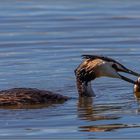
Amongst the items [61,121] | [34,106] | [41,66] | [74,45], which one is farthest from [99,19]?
[61,121]

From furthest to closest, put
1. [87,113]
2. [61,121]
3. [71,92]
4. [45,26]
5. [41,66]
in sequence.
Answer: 1. [45,26]
2. [41,66]
3. [71,92]
4. [87,113]
5. [61,121]

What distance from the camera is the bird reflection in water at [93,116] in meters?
13.0

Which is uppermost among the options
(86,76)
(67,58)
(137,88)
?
(67,58)

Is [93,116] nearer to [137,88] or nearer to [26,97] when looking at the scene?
[26,97]

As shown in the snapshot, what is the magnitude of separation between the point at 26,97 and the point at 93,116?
4.75 feet

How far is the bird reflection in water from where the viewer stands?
512 inches

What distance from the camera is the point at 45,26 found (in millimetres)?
22391

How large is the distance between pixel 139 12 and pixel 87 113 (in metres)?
10.7

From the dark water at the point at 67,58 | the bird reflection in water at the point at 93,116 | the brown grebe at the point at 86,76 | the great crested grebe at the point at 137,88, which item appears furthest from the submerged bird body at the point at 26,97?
the great crested grebe at the point at 137,88

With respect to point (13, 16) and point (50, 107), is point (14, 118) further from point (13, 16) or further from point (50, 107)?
point (13, 16)

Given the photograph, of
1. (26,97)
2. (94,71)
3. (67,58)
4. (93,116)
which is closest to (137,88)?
(94,71)

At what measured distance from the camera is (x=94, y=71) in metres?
15.9

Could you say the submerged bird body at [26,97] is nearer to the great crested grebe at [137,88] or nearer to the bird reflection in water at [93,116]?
the bird reflection in water at [93,116]

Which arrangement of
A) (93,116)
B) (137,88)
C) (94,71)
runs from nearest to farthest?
(93,116), (94,71), (137,88)
